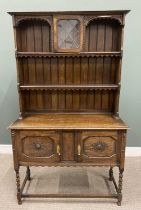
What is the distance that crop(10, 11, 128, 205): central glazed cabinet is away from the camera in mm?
1829

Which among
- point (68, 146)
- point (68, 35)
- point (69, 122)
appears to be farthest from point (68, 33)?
point (68, 146)

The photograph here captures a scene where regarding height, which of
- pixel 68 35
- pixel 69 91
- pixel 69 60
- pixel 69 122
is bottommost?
pixel 69 122

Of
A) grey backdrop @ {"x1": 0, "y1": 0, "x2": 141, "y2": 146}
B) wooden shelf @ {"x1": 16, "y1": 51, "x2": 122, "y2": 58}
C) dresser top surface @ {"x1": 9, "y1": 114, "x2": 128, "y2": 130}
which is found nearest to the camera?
dresser top surface @ {"x1": 9, "y1": 114, "x2": 128, "y2": 130}

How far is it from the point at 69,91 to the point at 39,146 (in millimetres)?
676

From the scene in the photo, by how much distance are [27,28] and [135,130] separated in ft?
6.06

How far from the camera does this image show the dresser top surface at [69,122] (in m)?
1.80

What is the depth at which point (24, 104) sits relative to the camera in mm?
2154

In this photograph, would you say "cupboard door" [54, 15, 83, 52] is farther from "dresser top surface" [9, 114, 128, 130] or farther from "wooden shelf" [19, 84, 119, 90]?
"dresser top surface" [9, 114, 128, 130]

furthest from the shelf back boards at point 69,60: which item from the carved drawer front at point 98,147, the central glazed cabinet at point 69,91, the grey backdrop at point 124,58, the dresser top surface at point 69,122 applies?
the grey backdrop at point 124,58

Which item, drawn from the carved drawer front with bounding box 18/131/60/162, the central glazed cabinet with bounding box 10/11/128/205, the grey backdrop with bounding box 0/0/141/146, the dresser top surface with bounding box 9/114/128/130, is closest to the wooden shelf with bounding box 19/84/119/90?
the central glazed cabinet with bounding box 10/11/128/205

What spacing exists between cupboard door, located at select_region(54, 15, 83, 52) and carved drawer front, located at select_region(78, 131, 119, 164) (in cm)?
81

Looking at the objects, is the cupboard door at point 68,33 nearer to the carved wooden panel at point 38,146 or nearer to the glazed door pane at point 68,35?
the glazed door pane at point 68,35

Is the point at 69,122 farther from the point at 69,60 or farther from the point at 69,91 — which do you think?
the point at 69,60

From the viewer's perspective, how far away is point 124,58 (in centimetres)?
253
